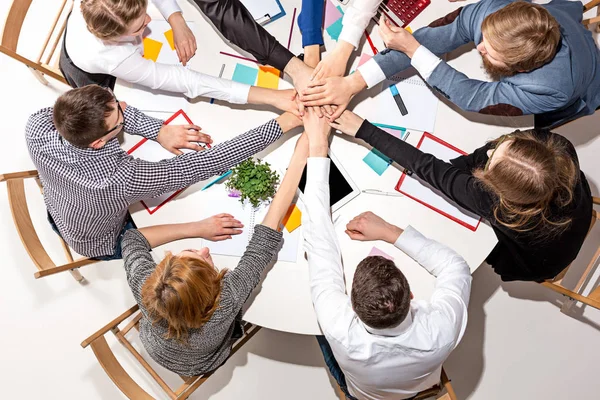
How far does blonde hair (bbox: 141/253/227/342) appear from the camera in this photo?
156 centimetres

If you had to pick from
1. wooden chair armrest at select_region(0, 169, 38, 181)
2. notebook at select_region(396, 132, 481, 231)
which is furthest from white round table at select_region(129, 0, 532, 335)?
wooden chair armrest at select_region(0, 169, 38, 181)

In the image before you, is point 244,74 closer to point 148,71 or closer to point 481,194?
point 148,71

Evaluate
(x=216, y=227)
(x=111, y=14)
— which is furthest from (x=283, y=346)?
(x=111, y=14)

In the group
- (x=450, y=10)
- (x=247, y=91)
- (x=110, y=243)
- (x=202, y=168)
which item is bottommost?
(x=110, y=243)

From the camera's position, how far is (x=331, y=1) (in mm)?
2010

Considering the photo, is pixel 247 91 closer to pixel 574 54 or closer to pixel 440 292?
pixel 440 292

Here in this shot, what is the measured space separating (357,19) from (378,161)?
542 millimetres

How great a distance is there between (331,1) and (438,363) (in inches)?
55.1

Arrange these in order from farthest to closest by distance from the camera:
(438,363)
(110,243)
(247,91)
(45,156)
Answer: (110,243)
(247,91)
(45,156)
(438,363)

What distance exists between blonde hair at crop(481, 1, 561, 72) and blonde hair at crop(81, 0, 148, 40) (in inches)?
47.4

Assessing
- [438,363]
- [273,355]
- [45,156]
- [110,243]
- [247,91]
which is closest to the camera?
[438,363]

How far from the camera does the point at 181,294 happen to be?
1554 millimetres

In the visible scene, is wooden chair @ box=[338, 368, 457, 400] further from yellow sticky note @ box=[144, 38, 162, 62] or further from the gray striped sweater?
yellow sticky note @ box=[144, 38, 162, 62]

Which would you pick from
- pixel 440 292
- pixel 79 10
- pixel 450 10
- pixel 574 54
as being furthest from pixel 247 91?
pixel 574 54
